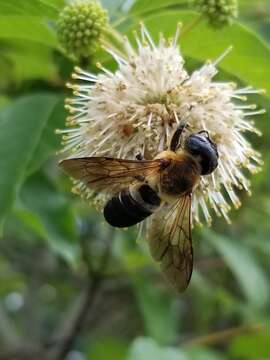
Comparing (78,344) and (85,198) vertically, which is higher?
(85,198)

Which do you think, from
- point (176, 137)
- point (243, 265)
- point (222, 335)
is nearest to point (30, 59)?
point (176, 137)

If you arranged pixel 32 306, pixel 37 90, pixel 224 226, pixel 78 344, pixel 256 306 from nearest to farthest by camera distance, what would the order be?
pixel 37 90 < pixel 256 306 < pixel 224 226 < pixel 32 306 < pixel 78 344

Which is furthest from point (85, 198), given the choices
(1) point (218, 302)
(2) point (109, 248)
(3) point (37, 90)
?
(1) point (218, 302)

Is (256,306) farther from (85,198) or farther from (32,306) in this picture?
(85,198)

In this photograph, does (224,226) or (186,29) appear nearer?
(186,29)

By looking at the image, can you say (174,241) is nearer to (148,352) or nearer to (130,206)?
(130,206)

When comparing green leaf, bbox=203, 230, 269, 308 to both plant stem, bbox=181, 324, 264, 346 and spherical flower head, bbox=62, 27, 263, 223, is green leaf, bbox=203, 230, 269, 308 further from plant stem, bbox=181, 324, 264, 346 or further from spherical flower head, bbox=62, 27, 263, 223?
spherical flower head, bbox=62, 27, 263, 223

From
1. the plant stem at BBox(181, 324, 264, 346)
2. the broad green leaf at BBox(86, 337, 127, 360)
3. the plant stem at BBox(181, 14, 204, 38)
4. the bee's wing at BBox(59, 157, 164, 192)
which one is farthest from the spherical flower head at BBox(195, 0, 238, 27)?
the broad green leaf at BBox(86, 337, 127, 360)
